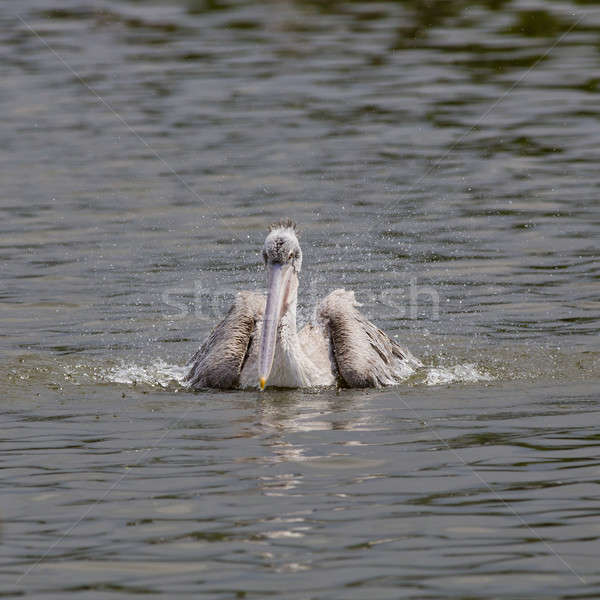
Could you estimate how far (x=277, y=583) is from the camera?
525 cm

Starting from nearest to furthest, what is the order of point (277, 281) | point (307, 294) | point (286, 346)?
point (286, 346), point (277, 281), point (307, 294)

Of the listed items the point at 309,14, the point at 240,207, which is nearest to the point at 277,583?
the point at 240,207

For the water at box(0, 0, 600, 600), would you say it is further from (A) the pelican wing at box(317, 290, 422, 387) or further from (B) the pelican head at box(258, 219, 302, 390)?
(B) the pelican head at box(258, 219, 302, 390)

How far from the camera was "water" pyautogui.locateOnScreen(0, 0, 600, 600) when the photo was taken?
5.71 m

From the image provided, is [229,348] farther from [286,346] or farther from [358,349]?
[358,349]

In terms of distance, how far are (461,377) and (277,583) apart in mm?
4072

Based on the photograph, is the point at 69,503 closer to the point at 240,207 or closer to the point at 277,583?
the point at 277,583

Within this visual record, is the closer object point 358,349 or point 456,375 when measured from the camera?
point 358,349

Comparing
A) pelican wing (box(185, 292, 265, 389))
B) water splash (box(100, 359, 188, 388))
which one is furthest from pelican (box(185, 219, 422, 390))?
water splash (box(100, 359, 188, 388))

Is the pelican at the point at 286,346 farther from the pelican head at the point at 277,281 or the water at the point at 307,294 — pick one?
the water at the point at 307,294

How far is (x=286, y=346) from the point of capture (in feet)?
28.7

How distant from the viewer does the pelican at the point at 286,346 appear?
8.74 meters

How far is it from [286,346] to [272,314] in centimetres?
25

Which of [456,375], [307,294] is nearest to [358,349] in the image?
[456,375]
